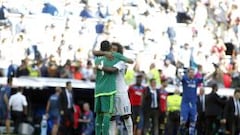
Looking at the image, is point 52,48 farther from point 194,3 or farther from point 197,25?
point 194,3

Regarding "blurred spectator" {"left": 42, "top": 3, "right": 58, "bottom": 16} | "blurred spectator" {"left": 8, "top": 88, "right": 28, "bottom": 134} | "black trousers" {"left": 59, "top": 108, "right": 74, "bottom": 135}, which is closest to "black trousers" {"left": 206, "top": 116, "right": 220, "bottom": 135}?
"black trousers" {"left": 59, "top": 108, "right": 74, "bottom": 135}

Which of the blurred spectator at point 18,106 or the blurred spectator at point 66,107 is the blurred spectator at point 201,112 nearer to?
the blurred spectator at point 66,107

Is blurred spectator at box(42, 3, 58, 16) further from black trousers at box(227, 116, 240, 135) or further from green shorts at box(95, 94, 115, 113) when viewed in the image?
green shorts at box(95, 94, 115, 113)

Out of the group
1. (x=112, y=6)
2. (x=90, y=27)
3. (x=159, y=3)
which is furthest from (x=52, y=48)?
(x=159, y=3)

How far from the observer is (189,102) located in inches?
885

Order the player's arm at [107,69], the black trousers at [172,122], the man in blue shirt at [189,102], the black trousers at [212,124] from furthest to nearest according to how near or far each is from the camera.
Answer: the black trousers at [212,124] < the black trousers at [172,122] < the man in blue shirt at [189,102] < the player's arm at [107,69]

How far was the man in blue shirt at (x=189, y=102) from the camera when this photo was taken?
2241 cm

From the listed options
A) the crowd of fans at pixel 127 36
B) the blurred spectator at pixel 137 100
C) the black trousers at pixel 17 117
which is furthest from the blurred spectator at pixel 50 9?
the blurred spectator at pixel 137 100

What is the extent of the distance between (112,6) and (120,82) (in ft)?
61.3

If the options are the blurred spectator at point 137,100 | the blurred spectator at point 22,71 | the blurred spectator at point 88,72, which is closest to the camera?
the blurred spectator at point 137,100

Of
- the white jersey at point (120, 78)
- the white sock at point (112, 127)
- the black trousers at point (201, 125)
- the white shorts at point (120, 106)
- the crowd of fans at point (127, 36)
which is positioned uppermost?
the crowd of fans at point (127, 36)

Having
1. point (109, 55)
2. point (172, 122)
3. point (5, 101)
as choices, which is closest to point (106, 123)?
point (109, 55)

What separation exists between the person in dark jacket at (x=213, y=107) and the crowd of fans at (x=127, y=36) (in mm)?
2824

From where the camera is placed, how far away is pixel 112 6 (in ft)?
112
